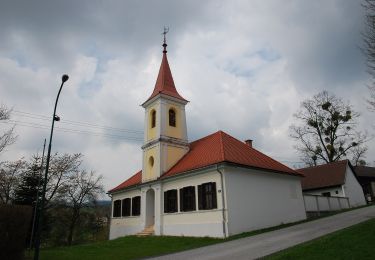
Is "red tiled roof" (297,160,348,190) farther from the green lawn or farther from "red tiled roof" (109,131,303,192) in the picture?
the green lawn

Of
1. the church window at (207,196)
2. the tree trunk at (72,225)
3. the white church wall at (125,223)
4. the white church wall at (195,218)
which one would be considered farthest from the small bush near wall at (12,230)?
the tree trunk at (72,225)

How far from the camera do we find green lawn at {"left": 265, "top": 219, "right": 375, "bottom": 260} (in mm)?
9438

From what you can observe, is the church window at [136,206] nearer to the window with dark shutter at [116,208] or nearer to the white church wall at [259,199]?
the window with dark shutter at [116,208]

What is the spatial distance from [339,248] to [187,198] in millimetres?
12658

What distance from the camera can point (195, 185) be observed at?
21469 millimetres

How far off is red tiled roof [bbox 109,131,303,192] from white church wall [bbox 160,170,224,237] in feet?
2.35

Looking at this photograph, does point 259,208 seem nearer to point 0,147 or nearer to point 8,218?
point 8,218

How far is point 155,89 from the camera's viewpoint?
1160 inches

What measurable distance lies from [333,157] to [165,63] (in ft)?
76.3

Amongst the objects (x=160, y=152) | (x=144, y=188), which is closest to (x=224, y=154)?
(x=160, y=152)

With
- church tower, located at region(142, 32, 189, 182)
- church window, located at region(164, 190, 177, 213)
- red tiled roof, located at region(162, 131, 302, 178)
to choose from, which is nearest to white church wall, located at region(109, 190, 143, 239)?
church tower, located at region(142, 32, 189, 182)

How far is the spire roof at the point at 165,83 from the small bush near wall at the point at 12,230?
678 inches

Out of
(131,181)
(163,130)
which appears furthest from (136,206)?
(163,130)

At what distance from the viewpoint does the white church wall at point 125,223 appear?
27831 millimetres
